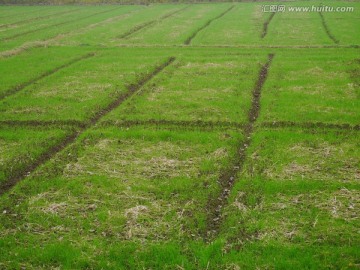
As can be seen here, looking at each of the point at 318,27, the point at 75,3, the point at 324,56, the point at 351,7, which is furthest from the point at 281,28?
the point at 75,3

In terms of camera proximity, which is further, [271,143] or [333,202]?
[271,143]

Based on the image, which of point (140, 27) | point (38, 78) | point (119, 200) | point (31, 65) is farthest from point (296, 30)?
point (119, 200)

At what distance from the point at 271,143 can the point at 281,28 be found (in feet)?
100

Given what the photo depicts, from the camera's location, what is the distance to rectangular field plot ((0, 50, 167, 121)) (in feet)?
63.9

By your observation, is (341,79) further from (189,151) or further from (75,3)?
(75,3)

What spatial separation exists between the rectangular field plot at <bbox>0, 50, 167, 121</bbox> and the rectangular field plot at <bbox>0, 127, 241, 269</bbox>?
14.7ft

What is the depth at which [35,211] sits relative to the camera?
1113 cm

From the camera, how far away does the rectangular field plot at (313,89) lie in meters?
17.7

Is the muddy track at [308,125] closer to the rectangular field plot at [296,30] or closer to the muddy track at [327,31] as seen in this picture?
the rectangular field plot at [296,30]

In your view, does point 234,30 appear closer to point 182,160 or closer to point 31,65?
point 31,65

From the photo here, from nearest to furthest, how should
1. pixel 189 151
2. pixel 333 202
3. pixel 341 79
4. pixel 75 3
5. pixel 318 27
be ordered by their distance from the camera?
pixel 333 202 < pixel 189 151 < pixel 341 79 < pixel 318 27 < pixel 75 3

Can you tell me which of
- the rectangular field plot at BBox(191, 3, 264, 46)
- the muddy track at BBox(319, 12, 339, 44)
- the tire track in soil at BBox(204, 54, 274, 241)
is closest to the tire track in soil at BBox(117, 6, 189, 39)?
the rectangular field plot at BBox(191, 3, 264, 46)

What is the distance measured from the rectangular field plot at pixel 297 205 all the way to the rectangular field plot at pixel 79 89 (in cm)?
995

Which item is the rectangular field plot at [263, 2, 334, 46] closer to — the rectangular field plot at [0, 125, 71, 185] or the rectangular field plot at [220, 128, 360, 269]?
the rectangular field plot at [220, 128, 360, 269]
